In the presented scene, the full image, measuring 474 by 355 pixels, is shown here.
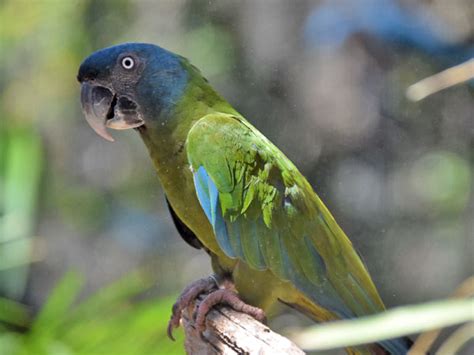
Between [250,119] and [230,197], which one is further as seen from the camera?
[250,119]

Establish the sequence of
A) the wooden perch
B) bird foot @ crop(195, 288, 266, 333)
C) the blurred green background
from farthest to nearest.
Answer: the blurred green background
bird foot @ crop(195, 288, 266, 333)
the wooden perch

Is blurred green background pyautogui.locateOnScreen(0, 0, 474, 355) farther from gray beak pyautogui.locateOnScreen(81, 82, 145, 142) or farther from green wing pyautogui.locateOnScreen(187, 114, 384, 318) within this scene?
gray beak pyautogui.locateOnScreen(81, 82, 145, 142)

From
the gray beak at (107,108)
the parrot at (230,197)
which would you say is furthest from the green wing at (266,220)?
the gray beak at (107,108)

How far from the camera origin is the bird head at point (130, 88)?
1.05 m

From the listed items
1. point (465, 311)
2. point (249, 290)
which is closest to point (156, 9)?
point (249, 290)

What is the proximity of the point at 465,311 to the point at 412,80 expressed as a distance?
76cm

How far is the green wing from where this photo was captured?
97 cm

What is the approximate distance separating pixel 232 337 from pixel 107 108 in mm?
380

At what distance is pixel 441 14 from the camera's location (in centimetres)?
117

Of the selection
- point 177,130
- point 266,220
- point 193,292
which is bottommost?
point 193,292

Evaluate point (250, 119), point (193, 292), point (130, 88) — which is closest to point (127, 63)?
point (130, 88)

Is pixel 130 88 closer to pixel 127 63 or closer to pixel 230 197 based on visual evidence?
pixel 127 63

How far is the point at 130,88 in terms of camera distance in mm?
1052

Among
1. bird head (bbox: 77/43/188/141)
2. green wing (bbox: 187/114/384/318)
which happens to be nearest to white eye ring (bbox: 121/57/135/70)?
bird head (bbox: 77/43/188/141)
